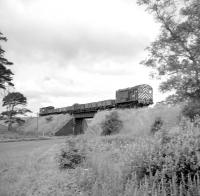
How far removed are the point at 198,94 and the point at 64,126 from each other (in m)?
32.3

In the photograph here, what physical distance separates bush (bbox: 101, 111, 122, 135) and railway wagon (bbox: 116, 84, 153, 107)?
987 centimetres

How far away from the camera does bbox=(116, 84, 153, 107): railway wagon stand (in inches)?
1294

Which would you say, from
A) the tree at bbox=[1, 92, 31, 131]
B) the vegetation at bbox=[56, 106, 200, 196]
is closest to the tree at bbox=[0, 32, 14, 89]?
the tree at bbox=[1, 92, 31, 131]

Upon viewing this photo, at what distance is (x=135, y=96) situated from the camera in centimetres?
3294

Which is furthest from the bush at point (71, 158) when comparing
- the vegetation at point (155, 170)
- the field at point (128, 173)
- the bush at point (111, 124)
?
the bush at point (111, 124)

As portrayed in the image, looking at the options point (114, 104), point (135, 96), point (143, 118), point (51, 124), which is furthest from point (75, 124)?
point (143, 118)

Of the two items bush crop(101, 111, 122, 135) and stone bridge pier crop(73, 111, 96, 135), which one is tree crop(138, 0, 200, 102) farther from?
stone bridge pier crop(73, 111, 96, 135)

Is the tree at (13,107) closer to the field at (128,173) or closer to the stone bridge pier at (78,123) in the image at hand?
the stone bridge pier at (78,123)

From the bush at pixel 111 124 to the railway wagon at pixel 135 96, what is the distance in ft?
32.4

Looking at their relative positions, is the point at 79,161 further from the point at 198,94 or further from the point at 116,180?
the point at 198,94

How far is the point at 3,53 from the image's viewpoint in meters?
33.6

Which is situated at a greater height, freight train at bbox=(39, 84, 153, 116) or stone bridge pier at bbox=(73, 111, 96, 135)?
freight train at bbox=(39, 84, 153, 116)

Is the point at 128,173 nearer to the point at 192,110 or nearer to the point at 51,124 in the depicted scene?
the point at 192,110

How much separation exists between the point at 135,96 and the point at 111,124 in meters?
11.1
